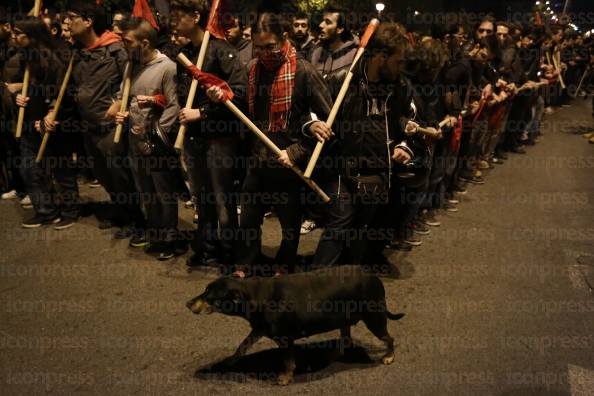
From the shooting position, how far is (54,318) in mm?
3951

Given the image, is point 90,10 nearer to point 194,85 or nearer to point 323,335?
point 194,85

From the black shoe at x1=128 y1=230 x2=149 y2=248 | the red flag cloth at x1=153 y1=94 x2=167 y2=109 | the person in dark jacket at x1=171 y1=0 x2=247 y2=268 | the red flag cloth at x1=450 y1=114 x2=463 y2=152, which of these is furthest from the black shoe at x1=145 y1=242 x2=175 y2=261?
the red flag cloth at x1=450 y1=114 x2=463 y2=152

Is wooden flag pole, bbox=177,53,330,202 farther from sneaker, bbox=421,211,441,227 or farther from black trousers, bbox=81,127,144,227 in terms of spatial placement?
sneaker, bbox=421,211,441,227

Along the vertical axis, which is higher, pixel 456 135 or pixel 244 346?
pixel 456 135

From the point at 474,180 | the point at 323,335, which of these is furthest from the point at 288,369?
the point at 474,180

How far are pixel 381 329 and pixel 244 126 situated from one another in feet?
6.86

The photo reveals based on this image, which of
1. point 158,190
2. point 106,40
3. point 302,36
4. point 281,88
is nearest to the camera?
point 281,88

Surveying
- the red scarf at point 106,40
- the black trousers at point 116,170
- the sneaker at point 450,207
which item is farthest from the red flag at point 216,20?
the sneaker at point 450,207

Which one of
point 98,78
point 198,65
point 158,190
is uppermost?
point 198,65

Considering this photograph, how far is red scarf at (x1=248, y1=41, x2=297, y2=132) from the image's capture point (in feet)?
11.6

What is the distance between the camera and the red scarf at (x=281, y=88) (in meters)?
3.53

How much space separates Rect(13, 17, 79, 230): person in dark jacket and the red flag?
2236 millimetres

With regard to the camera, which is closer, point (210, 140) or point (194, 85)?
point (194, 85)

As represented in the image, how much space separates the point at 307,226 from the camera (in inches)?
224
